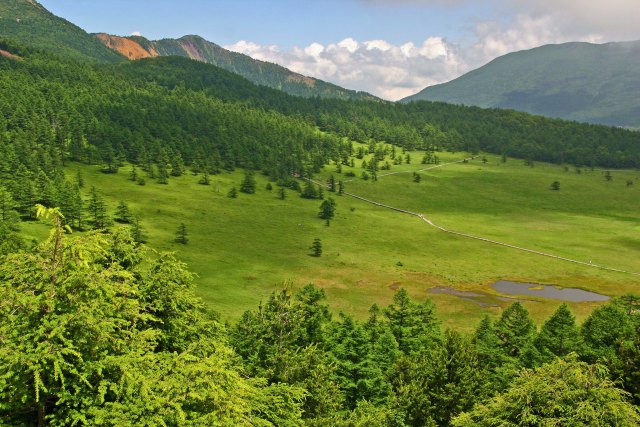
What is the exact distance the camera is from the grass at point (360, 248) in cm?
10219

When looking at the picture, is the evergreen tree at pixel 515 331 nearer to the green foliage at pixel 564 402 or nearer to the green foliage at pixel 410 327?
the green foliage at pixel 410 327

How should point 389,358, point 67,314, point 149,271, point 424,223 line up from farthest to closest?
point 424,223
point 389,358
point 149,271
point 67,314

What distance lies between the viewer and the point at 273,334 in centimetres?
3816

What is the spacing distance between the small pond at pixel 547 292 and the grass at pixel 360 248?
151 inches

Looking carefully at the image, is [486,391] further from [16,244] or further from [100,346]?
[16,244]

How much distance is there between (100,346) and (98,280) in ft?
7.89

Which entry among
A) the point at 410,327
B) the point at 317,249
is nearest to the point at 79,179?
the point at 317,249

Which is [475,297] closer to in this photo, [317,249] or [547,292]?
[547,292]

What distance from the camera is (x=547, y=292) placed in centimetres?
11319

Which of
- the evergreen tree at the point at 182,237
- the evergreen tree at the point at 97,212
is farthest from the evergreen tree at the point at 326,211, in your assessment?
the evergreen tree at the point at 97,212

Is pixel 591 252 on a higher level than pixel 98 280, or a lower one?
lower

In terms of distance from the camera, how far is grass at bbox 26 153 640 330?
335 ft

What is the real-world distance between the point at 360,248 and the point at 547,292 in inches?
2198

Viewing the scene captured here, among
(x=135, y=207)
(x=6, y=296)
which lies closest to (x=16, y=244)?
(x=6, y=296)
